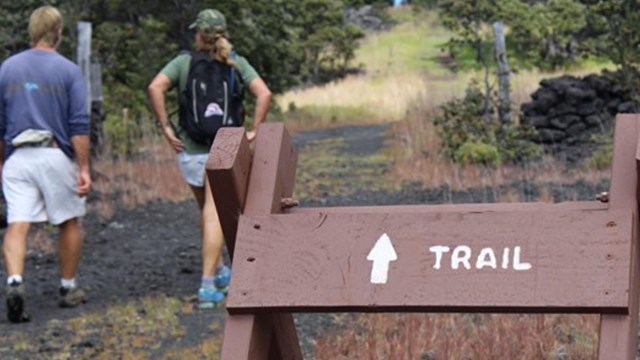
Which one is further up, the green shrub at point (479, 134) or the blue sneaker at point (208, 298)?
the blue sneaker at point (208, 298)

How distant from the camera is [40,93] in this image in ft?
25.1

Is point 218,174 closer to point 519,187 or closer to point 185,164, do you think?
point 185,164

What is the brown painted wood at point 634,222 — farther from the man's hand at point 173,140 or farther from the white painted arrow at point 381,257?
the man's hand at point 173,140

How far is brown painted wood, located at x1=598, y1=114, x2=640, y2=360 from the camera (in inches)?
127

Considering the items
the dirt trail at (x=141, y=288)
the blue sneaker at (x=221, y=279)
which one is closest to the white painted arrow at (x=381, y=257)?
the dirt trail at (x=141, y=288)

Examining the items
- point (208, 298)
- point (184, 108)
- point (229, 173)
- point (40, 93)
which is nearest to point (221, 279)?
point (208, 298)

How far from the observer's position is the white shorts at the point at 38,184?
766 cm

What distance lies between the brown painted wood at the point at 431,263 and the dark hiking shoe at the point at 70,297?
4623 mm

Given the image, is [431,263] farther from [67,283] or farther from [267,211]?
[67,283]

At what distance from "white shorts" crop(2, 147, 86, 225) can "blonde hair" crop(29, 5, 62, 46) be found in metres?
0.64

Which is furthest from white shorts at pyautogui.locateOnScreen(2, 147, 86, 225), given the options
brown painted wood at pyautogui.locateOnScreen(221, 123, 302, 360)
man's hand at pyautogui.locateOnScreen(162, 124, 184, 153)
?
brown painted wood at pyautogui.locateOnScreen(221, 123, 302, 360)

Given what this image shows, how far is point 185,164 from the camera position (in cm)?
Result: 770

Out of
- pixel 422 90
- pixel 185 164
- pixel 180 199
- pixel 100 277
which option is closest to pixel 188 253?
pixel 100 277

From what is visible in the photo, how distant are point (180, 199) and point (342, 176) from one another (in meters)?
3.00
